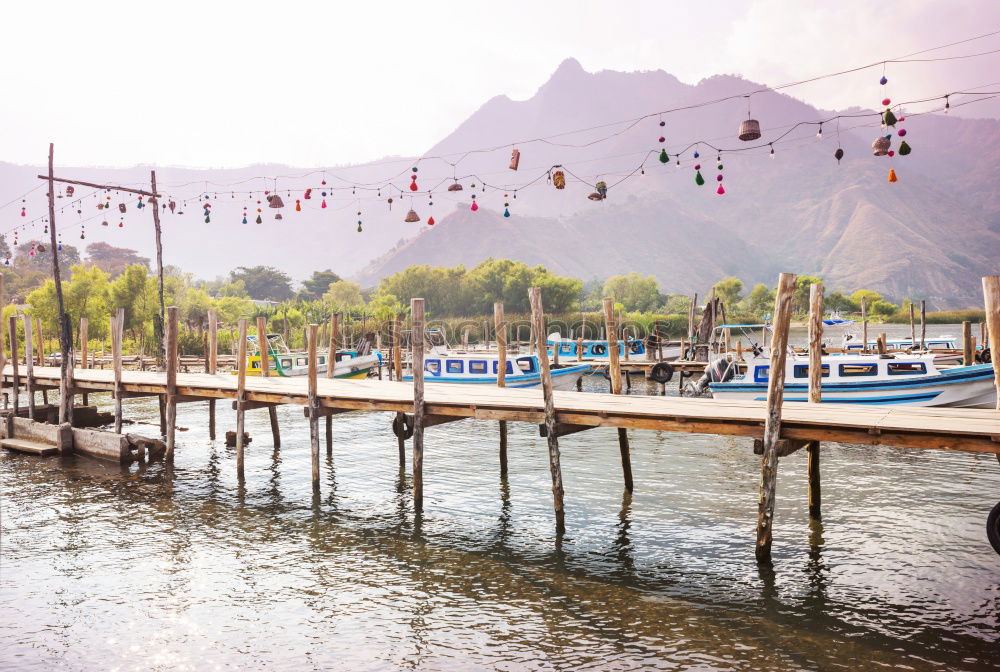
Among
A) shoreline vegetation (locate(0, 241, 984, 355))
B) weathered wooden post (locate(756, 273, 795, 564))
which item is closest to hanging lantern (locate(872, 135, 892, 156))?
weathered wooden post (locate(756, 273, 795, 564))

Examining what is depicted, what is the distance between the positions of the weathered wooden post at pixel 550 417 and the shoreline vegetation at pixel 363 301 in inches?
909

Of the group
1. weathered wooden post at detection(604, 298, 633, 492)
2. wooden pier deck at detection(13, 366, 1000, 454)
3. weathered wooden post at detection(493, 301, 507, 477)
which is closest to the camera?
wooden pier deck at detection(13, 366, 1000, 454)

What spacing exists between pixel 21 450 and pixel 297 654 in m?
15.4

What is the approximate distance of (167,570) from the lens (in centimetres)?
1114

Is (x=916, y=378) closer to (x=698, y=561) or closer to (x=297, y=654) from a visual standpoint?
(x=698, y=561)

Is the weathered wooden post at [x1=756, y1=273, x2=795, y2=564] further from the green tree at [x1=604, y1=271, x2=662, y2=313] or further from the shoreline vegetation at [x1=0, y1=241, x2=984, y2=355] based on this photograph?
the green tree at [x1=604, y1=271, x2=662, y2=313]

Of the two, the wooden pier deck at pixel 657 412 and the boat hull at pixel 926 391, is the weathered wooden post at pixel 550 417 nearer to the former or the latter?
the wooden pier deck at pixel 657 412

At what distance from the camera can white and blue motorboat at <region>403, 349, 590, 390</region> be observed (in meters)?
27.4

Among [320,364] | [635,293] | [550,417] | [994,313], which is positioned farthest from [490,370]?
[635,293]

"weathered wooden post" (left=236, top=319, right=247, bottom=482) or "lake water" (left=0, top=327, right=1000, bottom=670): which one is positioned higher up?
"weathered wooden post" (left=236, top=319, right=247, bottom=482)

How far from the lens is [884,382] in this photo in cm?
2042

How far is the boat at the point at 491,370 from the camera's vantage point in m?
27.4

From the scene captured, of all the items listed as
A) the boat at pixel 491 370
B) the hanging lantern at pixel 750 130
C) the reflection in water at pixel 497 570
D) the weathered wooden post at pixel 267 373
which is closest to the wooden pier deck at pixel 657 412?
the reflection in water at pixel 497 570

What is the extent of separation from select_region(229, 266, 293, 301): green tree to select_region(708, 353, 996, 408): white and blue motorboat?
416ft
